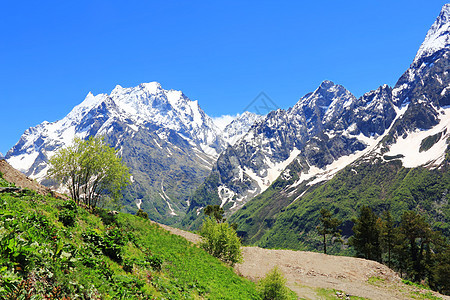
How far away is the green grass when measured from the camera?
34.4ft

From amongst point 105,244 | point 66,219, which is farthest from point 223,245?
point 66,219

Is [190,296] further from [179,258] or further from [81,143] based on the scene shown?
[81,143]

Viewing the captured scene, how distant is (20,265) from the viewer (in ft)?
34.1

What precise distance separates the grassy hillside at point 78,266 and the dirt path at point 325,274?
19.4m

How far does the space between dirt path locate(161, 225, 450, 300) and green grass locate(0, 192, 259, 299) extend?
1965 cm

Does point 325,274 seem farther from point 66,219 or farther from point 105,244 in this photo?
point 66,219

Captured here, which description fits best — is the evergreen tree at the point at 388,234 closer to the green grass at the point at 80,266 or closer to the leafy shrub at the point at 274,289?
the leafy shrub at the point at 274,289

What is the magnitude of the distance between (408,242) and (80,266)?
8869 centimetres


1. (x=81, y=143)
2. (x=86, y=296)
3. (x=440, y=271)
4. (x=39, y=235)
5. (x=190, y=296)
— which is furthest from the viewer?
(x=440, y=271)

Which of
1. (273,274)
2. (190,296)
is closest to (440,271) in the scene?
(273,274)

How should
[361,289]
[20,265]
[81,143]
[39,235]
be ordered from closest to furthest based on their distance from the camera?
[20,265], [39,235], [81,143], [361,289]

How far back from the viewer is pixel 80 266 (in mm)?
14273

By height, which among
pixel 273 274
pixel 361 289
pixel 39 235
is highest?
pixel 361 289

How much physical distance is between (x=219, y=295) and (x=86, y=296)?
52.6ft
